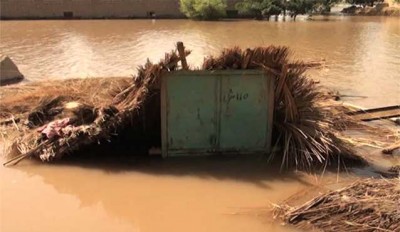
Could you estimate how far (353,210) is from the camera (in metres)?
5.86

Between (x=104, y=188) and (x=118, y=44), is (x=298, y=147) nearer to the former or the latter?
(x=104, y=188)

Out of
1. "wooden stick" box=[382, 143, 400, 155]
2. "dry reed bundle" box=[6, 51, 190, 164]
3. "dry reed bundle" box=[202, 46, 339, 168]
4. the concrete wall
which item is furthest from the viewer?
the concrete wall

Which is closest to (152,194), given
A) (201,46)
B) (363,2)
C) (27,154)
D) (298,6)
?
(27,154)

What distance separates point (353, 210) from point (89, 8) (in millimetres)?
38561

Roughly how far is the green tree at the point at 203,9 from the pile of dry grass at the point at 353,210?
3403cm

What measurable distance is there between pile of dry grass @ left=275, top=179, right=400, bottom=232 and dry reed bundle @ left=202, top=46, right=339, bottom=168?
1593 mm

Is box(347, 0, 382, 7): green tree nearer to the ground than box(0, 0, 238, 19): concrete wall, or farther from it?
farther from it

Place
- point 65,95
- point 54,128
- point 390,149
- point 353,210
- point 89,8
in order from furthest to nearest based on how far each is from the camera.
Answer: point 89,8 → point 65,95 → point 390,149 → point 54,128 → point 353,210

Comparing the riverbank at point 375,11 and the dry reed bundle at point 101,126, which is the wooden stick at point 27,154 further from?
the riverbank at point 375,11

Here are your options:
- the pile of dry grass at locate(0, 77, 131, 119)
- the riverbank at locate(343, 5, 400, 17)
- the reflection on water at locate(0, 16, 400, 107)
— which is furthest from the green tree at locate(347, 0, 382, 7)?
the pile of dry grass at locate(0, 77, 131, 119)

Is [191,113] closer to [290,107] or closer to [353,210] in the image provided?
[290,107]

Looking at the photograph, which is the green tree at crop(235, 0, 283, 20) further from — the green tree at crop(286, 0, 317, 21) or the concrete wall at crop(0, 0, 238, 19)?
the concrete wall at crop(0, 0, 238, 19)

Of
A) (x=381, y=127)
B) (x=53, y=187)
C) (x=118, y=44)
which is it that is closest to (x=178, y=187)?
(x=53, y=187)

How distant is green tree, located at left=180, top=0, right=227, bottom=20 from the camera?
128 ft
